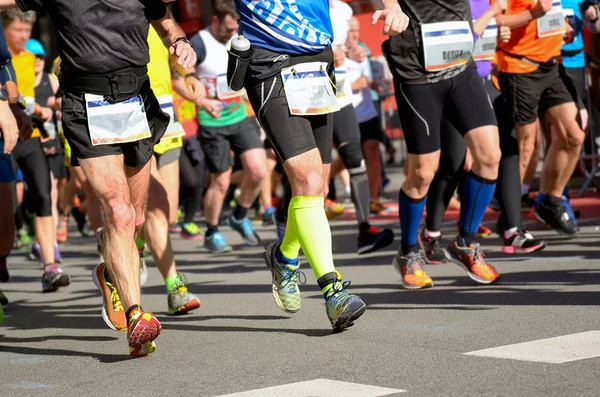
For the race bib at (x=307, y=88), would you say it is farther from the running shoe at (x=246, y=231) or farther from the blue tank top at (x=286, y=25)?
the running shoe at (x=246, y=231)

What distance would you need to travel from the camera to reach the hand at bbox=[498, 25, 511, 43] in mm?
8276

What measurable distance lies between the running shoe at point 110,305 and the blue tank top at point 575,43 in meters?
4.72

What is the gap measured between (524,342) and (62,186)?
10.0 m

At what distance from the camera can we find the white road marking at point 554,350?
4.53 meters

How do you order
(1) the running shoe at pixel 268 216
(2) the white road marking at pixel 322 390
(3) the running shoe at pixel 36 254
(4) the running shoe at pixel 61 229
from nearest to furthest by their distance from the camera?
(2) the white road marking at pixel 322 390 < (3) the running shoe at pixel 36 254 < (1) the running shoe at pixel 268 216 < (4) the running shoe at pixel 61 229

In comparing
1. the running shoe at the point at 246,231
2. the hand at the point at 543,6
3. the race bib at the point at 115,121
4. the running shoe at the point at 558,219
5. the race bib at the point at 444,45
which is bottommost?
the running shoe at the point at 246,231

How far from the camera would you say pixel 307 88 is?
573cm

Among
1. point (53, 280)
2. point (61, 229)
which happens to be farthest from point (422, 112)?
point (61, 229)

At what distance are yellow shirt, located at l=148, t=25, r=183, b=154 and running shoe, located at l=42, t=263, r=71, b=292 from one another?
1.50m

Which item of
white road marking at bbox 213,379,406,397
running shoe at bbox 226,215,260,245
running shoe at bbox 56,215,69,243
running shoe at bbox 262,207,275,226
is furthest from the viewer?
running shoe at bbox 56,215,69,243

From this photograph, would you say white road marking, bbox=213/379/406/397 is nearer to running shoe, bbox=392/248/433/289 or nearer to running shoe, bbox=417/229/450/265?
running shoe, bbox=392/248/433/289

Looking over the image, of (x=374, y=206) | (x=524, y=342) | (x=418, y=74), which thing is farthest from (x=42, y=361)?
(x=374, y=206)

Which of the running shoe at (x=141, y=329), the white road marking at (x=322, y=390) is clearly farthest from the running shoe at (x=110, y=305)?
the white road marking at (x=322, y=390)

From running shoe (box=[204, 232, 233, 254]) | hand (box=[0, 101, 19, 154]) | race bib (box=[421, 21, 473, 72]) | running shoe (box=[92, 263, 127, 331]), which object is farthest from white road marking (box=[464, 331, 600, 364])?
running shoe (box=[204, 232, 233, 254])
